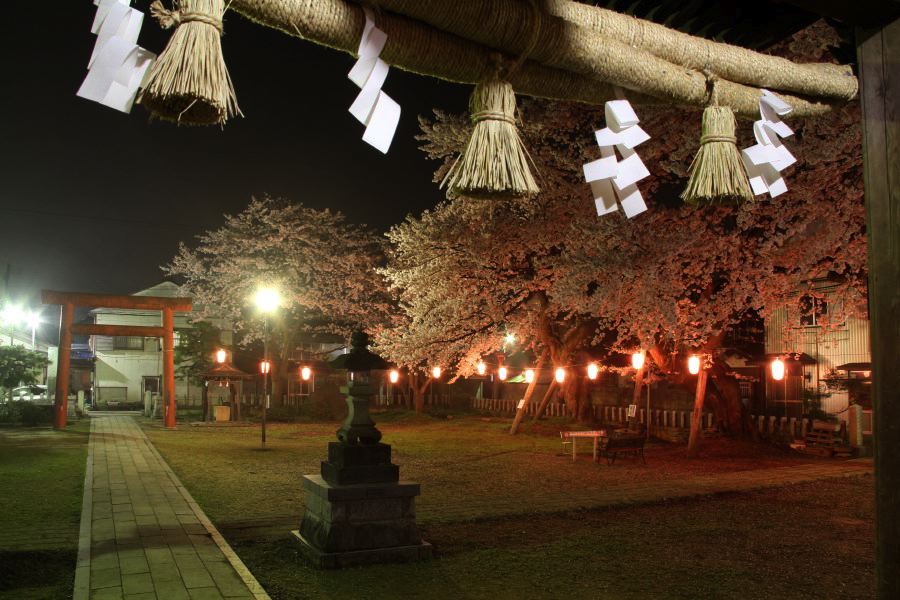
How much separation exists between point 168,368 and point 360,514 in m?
18.8

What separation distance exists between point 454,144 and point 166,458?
9.99 metres

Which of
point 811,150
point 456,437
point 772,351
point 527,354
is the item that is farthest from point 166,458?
point 527,354

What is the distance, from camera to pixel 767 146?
3.20m

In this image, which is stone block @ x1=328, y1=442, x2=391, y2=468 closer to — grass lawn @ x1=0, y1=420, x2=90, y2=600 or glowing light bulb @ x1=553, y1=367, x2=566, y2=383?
grass lawn @ x1=0, y1=420, x2=90, y2=600

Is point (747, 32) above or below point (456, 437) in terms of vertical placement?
above

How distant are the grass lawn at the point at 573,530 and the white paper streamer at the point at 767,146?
4428mm

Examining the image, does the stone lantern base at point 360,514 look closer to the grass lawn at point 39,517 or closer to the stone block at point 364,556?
the stone block at point 364,556

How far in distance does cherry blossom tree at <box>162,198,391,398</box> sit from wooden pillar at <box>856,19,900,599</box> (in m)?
28.1


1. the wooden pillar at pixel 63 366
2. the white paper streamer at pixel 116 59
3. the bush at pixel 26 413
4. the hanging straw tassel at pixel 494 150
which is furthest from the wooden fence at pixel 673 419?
the white paper streamer at pixel 116 59

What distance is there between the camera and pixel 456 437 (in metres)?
21.4

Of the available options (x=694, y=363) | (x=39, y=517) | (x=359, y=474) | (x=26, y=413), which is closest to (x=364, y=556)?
(x=359, y=474)

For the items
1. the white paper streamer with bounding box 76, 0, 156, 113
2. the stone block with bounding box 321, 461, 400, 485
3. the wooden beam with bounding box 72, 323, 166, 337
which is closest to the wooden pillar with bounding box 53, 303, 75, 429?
the wooden beam with bounding box 72, 323, 166, 337

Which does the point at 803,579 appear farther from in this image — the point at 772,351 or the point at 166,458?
the point at 772,351

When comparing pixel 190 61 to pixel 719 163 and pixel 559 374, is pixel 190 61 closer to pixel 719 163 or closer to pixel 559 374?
pixel 719 163
